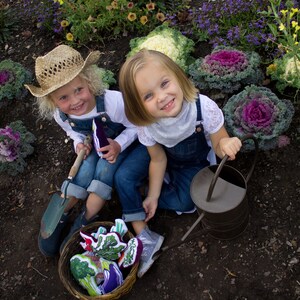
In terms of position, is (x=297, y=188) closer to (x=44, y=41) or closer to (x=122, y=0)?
(x=122, y=0)

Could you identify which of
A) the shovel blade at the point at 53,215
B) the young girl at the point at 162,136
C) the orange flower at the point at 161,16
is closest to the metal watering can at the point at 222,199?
the young girl at the point at 162,136

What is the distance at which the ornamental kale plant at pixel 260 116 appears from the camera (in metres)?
2.60

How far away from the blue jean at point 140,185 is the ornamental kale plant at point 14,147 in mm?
933

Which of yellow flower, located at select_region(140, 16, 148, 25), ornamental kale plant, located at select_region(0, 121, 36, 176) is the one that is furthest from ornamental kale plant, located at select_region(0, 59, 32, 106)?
yellow flower, located at select_region(140, 16, 148, 25)

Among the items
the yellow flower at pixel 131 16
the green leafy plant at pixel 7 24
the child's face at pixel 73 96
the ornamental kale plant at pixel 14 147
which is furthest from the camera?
the green leafy plant at pixel 7 24

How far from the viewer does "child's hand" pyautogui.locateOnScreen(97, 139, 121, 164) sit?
100 inches

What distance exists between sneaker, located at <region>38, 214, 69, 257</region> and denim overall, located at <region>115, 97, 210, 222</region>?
43 centimetres

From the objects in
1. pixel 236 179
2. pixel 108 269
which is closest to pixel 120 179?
pixel 108 269

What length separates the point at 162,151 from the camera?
8.38ft

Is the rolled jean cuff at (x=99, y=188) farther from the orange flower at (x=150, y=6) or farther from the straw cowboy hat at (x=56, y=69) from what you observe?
the orange flower at (x=150, y=6)

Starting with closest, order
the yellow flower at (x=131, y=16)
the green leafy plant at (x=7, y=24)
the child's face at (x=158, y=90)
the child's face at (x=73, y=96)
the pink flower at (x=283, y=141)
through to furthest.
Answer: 1. the child's face at (x=158, y=90)
2. the child's face at (x=73, y=96)
3. the pink flower at (x=283, y=141)
4. the yellow flower at (x=131, y=16)
5. the green leafy plant at (x=7, y=24)

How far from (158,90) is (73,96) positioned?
2.04 ft

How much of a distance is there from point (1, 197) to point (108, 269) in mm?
1214

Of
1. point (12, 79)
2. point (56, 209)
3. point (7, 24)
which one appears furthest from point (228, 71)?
point (7, 24)
